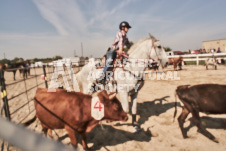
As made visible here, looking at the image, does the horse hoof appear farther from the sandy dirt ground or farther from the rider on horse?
the rider on horse

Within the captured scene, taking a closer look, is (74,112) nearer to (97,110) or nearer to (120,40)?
(97,110)

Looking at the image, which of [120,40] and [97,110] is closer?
[97,110]

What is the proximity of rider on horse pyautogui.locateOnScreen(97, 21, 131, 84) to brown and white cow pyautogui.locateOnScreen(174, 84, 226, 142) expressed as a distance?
2.11 metres

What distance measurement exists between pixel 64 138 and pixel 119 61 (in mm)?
2654

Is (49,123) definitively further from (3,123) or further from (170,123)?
(170,123)

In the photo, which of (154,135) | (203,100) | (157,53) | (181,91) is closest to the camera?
(203,100)

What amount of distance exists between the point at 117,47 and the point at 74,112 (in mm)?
2534

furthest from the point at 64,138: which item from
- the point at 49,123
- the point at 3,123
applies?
the point at 3,123

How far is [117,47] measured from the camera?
4.71 meters

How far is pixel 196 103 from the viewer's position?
364 centimetres

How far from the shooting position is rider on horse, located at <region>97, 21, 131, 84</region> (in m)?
4.55

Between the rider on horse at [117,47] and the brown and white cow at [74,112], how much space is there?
154 cm

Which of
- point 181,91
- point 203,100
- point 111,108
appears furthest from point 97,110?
point 203,100

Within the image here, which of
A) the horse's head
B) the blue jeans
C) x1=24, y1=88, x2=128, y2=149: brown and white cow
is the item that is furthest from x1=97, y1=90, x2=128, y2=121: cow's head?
the horse's head
